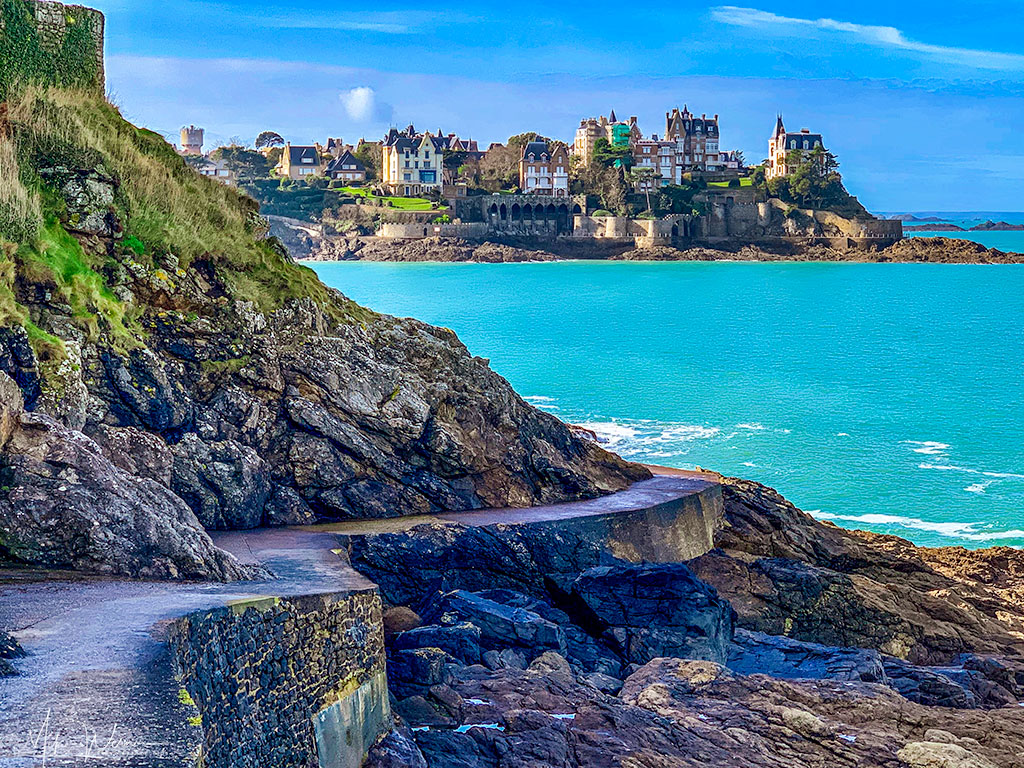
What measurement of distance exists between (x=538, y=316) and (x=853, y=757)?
67.7m

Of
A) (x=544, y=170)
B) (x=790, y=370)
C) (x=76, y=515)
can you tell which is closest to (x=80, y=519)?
(x=76, y=515)

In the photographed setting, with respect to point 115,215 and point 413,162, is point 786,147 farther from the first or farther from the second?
point 115,215

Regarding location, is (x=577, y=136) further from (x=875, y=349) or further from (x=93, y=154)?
(x=93, y=154)

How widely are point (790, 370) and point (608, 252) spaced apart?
72.9 meters

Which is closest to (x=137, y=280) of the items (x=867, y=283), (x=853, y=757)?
(x=853, y=757)

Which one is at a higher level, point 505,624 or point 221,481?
point 221,481

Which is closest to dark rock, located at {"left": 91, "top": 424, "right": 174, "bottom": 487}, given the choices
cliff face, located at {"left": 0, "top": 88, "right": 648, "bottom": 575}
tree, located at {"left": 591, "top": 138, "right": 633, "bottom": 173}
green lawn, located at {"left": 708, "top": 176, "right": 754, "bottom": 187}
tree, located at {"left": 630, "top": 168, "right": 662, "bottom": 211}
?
cliff face, located at {"left": 0, "top": 88, "right": 648, "bottom": 575}

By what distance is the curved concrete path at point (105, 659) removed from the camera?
6562 millimetres

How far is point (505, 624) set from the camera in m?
12.6

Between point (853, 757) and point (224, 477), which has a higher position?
point (224, 477)

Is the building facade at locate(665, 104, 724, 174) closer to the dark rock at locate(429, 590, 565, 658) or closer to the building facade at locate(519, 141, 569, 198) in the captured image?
the building facade at locate(519, 141, 569, 198)

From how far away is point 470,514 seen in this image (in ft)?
54.4

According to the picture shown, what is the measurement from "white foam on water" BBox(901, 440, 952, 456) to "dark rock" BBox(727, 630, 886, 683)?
23.3m

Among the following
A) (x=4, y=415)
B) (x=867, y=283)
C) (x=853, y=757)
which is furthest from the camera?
(x=867, y=283)
